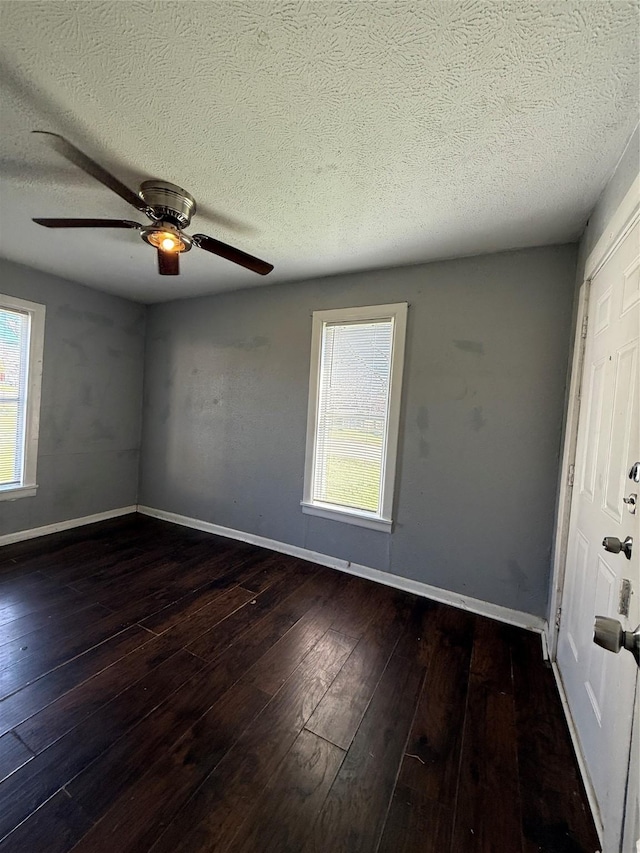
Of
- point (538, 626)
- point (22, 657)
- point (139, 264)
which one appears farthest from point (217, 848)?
point (139, 264)

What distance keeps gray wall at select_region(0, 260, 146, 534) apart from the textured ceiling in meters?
1.34

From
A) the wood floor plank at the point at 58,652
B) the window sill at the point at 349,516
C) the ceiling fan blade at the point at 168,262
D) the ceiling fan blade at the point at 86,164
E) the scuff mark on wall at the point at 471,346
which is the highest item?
the ceiling fan blade at the point at 86,164

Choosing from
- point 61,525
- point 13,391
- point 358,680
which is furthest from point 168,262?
point 61,525

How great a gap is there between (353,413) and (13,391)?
10.3 ft

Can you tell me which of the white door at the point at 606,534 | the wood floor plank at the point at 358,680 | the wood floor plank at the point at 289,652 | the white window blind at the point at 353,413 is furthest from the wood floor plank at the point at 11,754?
the white window blind at the point at 353,413

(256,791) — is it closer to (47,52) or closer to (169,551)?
(169,551)

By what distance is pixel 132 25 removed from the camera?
3.30ft

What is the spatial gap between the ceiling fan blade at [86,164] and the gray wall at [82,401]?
2.15m

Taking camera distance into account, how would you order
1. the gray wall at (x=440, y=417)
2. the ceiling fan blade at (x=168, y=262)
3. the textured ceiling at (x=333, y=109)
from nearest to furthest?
the textured ceiling at (x=333, y=109), the ceiling fan blade at (x=168, y=262), the gray wall at (x=440, y=417)

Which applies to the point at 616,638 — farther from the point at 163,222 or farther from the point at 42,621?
the point at 42,621

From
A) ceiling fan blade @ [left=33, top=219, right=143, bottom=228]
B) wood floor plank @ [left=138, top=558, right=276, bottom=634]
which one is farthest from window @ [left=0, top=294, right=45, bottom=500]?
wood floor plank @ [left=138, top=558, right=276, bottom=634]

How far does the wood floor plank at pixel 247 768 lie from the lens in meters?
1.03

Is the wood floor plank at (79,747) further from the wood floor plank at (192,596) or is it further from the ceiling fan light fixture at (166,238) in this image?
the ceiling fan light fixture at (166,238)

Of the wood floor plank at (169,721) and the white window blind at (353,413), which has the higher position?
the white window blind at (353,413)
